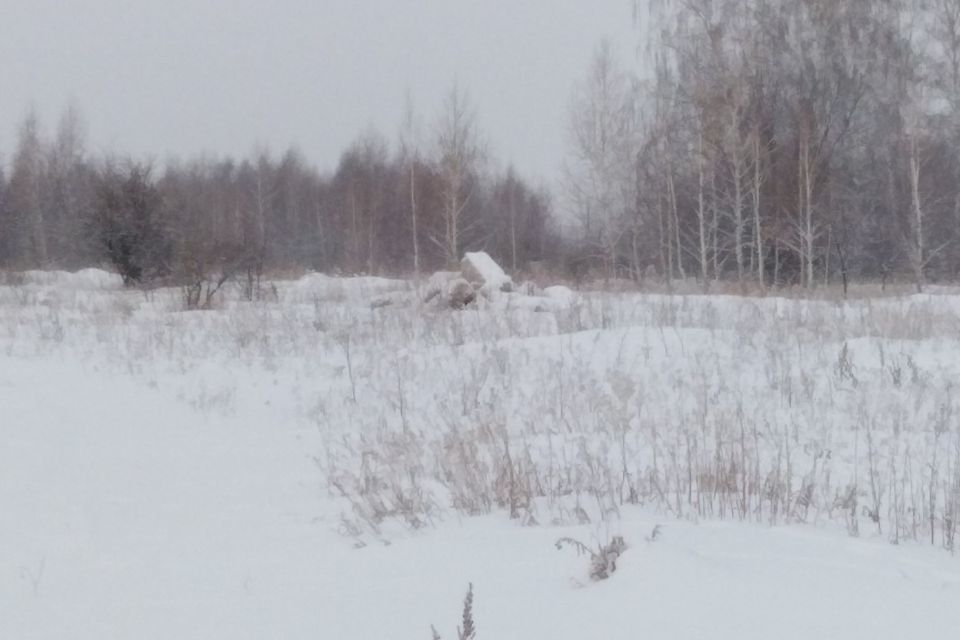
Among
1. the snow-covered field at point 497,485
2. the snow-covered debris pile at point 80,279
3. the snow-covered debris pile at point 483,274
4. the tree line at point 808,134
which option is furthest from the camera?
the snow-covered debris pile at point 80,279

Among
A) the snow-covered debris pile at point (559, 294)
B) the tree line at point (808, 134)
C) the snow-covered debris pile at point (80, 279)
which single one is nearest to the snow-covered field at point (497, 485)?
the snow-covered debris pile at point (559, 294)

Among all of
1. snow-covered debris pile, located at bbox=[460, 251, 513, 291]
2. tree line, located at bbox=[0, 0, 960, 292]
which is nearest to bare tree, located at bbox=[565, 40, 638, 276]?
tree line, located at bbox=[0, 0, 960, 292]

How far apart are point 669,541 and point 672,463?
108 centimetres

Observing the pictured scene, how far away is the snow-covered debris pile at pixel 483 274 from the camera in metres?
13.2

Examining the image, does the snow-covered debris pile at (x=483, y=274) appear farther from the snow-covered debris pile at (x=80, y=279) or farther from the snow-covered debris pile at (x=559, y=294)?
the snow-covered debris pile at (x=80, y=279)

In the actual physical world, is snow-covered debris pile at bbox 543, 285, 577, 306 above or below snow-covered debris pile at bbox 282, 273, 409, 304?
below

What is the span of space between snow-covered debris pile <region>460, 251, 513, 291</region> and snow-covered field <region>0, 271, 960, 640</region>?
15.8 ft

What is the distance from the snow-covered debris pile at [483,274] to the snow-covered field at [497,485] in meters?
4.82

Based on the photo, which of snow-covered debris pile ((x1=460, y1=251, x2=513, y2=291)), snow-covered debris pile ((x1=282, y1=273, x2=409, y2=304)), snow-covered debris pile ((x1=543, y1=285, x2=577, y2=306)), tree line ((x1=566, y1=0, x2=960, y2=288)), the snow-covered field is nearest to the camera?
the snow-covered field

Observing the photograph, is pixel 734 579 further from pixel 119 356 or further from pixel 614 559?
pixel 119 356

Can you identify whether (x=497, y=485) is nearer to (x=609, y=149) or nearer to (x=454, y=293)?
(x=454, y=293)

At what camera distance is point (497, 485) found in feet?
11.8

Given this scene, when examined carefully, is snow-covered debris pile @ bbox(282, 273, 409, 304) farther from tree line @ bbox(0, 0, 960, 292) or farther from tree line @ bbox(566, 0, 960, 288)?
tree line @ bbox(566, 0, 960, 288)

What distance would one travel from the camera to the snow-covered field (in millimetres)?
2387
